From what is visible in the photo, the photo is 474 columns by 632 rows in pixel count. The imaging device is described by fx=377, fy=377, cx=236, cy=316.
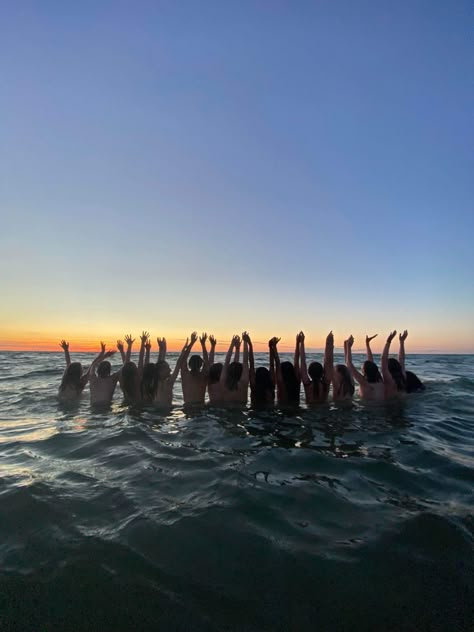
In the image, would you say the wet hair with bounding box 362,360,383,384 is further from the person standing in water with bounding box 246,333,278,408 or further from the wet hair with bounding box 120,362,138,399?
the wet hair with bounding box 120,362,138,399

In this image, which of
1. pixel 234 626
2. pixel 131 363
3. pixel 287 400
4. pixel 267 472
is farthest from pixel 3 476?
pixel 287 400

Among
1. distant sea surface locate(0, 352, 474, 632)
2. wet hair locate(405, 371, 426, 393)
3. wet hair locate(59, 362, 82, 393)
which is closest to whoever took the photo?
distant sea surface locate(0, 352, 474, 632)

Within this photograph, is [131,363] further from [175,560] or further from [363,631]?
[363,631]

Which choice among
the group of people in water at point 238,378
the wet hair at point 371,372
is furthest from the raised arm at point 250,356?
the wet hair at point 371,372

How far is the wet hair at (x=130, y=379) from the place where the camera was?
11.0 meters

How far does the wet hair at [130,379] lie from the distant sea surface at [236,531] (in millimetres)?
3242

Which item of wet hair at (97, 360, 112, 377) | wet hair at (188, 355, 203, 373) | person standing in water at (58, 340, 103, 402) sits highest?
wet hair at (188, 355, 203, 373)

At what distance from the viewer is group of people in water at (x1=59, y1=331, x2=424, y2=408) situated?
10.3 meters

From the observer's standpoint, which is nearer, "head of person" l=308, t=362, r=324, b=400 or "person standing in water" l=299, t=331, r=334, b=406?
"person standing in water" l=299, t=331, r=334, b=406

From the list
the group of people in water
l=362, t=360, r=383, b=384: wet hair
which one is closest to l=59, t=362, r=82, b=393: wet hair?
the group of people in water

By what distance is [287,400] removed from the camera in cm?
1038

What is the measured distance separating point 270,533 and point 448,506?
2.31 m

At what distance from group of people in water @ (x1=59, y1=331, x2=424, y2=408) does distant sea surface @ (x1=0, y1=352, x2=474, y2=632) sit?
9.23ft

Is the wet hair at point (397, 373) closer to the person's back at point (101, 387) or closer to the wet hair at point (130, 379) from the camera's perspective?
the wet hair at point (130, 379)
